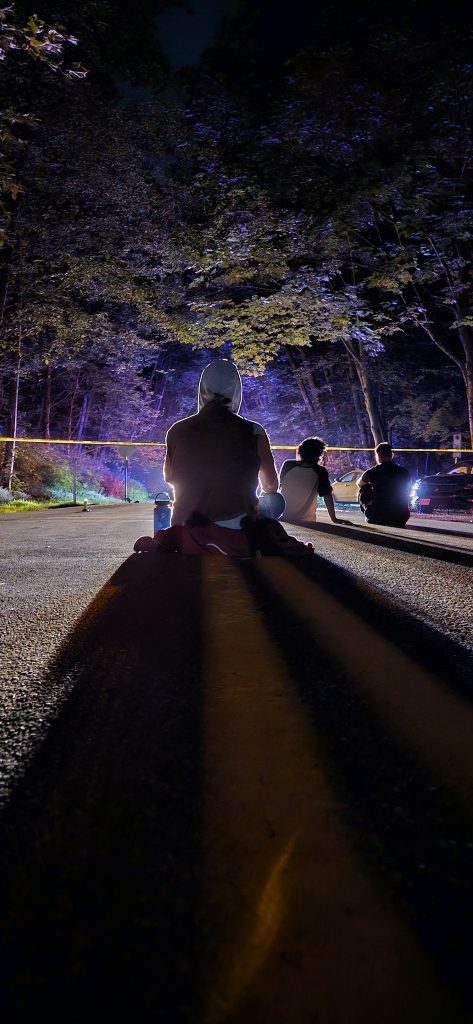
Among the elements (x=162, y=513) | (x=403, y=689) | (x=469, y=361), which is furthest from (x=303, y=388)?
(x=403, y=689)

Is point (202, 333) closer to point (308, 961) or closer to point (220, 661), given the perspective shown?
Answer: point (220, 661)

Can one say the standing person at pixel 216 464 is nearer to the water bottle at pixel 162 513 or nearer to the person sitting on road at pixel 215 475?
the person sitting on road at pixel 215 475

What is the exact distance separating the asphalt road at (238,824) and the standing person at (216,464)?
6.49 ft

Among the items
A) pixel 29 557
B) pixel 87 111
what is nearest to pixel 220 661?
pixel 29 557

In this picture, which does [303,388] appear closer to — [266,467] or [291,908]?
[266,467]

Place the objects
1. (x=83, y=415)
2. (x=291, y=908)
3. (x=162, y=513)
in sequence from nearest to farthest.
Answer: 1. (x=291, y=908)
2. (x=162, y=513)
3. (x=83, y=415)

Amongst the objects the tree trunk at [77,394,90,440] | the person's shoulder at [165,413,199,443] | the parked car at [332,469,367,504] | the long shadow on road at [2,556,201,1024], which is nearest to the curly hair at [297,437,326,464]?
the person's shoulder at [165,413,199,443]

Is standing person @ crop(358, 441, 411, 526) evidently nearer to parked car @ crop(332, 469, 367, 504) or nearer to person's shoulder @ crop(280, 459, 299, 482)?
person's shoulder @ crop(280, 459, 299, 482)

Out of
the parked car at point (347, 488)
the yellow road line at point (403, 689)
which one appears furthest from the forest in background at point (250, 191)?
the yellow road line at point (403, 689)

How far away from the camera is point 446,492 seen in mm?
16984

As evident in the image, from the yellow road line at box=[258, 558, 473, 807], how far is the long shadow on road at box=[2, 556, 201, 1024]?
1.99 feet

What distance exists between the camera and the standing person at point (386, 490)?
30.9ft

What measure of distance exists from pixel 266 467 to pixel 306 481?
353 cm

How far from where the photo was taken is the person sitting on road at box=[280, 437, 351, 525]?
8.16 metres
